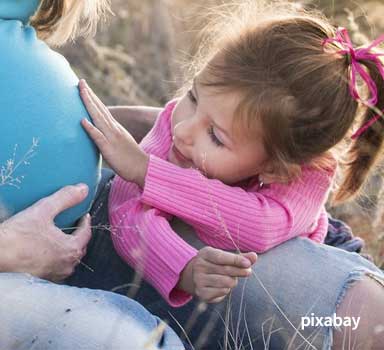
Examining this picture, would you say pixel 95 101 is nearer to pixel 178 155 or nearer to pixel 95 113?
pixel 95 113

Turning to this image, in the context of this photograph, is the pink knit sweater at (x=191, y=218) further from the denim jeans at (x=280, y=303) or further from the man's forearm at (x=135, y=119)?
the man's forearm at (x=135, y=119)

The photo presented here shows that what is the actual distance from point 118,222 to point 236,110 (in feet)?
1.54

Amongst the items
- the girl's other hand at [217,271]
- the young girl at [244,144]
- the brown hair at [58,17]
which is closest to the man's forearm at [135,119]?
the brown hair at [58,17]

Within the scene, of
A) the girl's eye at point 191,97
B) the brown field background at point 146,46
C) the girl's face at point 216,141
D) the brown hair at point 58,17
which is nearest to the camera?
the girl's face at point 216,141

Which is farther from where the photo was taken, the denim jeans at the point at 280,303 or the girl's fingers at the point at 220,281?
the denim jeans at the point at 280,303

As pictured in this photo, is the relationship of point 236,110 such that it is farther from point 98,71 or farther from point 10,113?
point 98,71

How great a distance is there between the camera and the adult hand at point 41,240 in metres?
A: 2.14

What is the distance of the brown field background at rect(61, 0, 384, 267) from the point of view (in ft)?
14.6

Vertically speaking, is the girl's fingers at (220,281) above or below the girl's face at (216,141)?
below

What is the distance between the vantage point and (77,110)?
7.47 feet

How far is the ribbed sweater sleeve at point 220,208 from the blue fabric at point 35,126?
0.20 meters

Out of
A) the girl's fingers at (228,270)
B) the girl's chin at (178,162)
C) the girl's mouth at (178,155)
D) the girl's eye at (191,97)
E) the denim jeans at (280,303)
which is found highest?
the girl's eye at (191,97)

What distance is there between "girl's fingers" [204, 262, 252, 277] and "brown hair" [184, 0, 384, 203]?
41cm

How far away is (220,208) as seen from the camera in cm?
233
